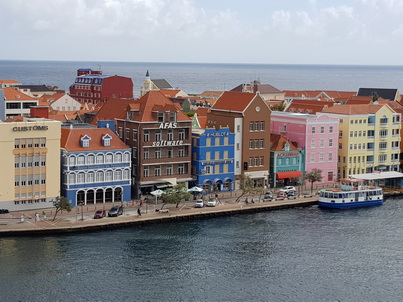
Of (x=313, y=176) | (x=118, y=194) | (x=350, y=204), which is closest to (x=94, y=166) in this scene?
(x=118, y=194)

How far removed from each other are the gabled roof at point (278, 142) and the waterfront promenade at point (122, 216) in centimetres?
980

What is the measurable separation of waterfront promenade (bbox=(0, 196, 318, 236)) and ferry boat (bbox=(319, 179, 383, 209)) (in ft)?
7.56

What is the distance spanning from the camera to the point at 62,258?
64062 mm

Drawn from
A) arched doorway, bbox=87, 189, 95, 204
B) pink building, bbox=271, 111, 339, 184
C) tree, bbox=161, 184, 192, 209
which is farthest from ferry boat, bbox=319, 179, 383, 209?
arched doorway, bbox=87, 189, 95, 204

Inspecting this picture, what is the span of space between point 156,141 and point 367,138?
35124 millimetres

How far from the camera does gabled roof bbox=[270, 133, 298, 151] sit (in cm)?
9756

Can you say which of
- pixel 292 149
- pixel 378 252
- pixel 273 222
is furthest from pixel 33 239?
pixel 292 149

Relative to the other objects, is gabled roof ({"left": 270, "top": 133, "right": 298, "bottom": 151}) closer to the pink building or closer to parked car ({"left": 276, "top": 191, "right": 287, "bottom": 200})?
the pink building

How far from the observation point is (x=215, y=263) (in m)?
63.8

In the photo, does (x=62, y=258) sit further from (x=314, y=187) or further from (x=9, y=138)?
(x=314, y=187)

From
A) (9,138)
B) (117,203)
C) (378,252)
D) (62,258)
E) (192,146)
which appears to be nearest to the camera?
(62,258)

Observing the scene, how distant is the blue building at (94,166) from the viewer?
80.8m

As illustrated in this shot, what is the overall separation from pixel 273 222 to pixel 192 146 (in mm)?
16733

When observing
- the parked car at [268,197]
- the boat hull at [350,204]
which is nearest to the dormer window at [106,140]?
the parked car at [268,197]
